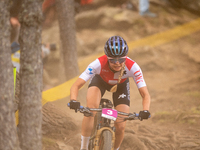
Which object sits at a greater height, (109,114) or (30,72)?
(30,72)

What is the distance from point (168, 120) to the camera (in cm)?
804

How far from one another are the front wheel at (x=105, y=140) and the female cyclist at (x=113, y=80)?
54 centimetres

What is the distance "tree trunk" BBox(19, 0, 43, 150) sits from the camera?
3.97m

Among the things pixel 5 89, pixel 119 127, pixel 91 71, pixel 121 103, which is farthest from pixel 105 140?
pixel 5 89

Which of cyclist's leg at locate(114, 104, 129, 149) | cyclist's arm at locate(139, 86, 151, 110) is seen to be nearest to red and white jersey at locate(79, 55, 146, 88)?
cyclist's arm at locate(139, 86, 151, 110)

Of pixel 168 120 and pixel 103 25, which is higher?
pixel 103 25

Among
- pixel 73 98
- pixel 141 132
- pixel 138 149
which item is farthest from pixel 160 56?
pixel 73 98

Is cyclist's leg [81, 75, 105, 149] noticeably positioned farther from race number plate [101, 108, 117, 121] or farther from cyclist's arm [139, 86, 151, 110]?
cyclist's arm [139, 86, 151, 110]

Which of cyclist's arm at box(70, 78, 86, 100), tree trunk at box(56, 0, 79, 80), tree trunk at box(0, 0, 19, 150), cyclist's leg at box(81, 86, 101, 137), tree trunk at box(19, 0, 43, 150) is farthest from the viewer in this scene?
tree trunk at box(56, 0, 79, 80)

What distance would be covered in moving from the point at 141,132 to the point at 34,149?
338cm

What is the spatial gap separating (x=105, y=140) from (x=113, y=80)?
1.40 metres

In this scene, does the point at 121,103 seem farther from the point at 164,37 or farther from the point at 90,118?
the point at 164,37

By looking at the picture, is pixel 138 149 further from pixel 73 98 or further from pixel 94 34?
pixel 94 34

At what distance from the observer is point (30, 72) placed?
4.03m
